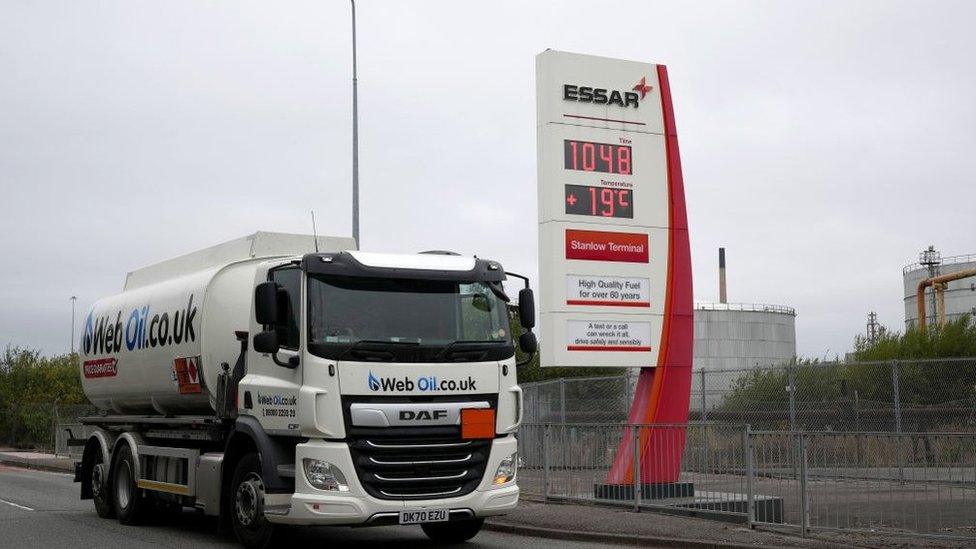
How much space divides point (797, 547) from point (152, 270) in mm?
9281

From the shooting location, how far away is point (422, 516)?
11008 millimetres

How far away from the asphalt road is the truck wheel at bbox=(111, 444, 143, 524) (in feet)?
0.59

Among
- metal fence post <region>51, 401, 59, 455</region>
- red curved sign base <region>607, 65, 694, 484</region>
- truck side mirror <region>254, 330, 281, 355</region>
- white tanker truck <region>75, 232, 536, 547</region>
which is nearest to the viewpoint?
white tanker truck <region>75, 232, 536, 547</region>

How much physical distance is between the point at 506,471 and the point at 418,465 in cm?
108

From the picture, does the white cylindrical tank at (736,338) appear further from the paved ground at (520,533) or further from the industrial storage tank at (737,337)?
the paved ground at (520,533)

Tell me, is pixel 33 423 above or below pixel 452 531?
above

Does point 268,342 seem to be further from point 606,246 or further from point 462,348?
point 606,246

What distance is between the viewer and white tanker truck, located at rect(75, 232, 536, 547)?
427 inches

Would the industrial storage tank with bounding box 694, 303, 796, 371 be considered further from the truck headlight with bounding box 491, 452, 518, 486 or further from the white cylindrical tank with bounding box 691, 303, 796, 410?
the truck headlight with bounding box 491, 452, 518, 486

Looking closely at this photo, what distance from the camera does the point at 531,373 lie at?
4153 cm

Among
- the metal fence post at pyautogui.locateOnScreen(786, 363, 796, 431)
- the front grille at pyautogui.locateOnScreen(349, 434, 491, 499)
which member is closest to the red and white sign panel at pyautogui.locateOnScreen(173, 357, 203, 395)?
the front grille at pyautogui.locateOnScreen(349, 434, 491, 499)

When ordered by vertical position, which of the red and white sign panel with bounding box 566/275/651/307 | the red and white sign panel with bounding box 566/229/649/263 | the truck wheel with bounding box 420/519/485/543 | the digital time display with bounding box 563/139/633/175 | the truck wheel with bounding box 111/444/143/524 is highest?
the digital time display with bounding box 563/139/633/175

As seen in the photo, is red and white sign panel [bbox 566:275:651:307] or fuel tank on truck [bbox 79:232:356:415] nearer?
fuel tank on truck [bbox 79:232:356:415]

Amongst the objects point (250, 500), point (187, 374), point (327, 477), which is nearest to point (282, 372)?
point (327, 477)
